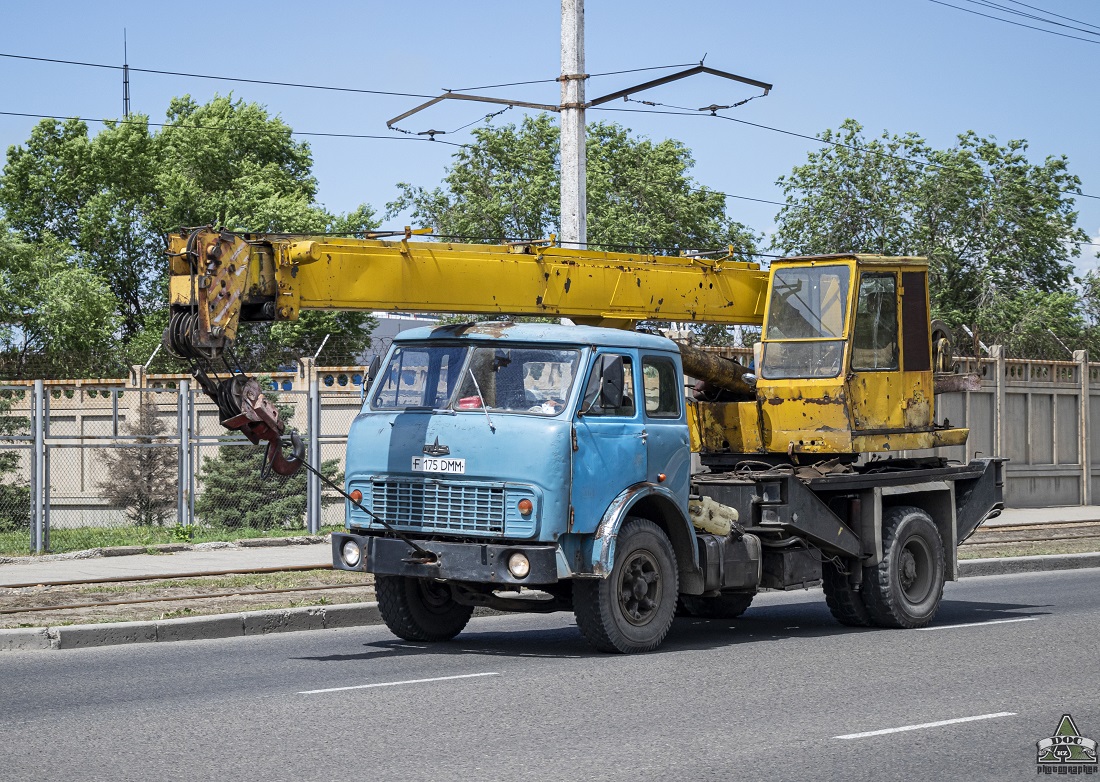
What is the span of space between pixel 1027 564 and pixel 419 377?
35.2 ft

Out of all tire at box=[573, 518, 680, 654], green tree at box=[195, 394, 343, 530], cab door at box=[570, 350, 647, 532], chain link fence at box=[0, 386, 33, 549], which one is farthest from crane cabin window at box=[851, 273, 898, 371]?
green tree at box=[195, 394, 343, 530]

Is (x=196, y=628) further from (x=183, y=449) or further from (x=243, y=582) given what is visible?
(x=183, y=449)

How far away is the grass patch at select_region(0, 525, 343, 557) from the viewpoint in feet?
62.6

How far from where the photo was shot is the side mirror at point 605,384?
1053cm

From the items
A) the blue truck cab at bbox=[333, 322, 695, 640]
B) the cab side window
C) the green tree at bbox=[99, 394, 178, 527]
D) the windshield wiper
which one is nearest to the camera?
the blue truck cab at bbox=[333, 322, 695, 640]

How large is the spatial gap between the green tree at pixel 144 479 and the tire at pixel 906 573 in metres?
14.4

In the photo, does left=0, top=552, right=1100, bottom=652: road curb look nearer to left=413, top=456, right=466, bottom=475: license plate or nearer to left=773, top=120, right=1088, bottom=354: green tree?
left=413, top=456, right=466, bottom=475: license plate

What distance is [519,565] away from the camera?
10000mm

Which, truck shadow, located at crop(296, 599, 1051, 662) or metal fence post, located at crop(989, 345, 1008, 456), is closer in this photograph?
truck shadow, located at crop(296, 599, 1051, 662)

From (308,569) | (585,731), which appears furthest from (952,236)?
(585,731)

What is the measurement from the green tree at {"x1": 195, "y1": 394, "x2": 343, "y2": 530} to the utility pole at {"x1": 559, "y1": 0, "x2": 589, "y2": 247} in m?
6.86

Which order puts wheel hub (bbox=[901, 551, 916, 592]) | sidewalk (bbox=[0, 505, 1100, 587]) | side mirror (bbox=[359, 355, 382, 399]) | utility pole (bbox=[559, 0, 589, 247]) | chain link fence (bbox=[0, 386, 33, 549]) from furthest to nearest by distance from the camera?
1. chain link fence (bbox=[0, 386, 33, 549])
2. utility pole (bbox=[559, 0, 589, 247])
3. sidewalk (bbox=[0, 505, 1100, 587])
4. wheel hub (bbox=[901, 551, 916, 592])
5. side mirror (bbox=[359, 355, 382, 399])

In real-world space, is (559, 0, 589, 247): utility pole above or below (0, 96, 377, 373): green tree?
below

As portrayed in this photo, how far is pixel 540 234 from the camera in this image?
56750 millimetres
